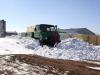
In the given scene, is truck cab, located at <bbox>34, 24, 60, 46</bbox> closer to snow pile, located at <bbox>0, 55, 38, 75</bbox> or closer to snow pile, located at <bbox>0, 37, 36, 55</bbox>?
snow pile, located at <bbox>0, 37, 36, 55</bbox>

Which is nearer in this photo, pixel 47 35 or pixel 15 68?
pixel 15 68

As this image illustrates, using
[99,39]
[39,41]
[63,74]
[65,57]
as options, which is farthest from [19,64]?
[99,39]

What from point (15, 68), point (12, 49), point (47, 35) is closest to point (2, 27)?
point (47, 35)

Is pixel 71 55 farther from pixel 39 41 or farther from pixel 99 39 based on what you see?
pixel 99 39

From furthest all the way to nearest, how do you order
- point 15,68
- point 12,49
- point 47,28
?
point 47,28
point 12,49
point 15,68

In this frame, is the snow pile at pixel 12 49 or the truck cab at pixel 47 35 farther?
the truck cab at pixel 47 35

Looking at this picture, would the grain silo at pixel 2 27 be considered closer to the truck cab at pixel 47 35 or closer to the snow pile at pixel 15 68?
the truck cab at pixel 47 35

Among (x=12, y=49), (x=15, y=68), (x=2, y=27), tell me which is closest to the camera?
(x=15, y=68)

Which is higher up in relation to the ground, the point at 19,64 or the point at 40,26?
the point at 40,26

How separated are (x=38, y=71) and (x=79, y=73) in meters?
2.19

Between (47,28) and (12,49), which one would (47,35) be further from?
(12,49)

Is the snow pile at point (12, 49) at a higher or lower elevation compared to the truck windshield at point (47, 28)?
lower

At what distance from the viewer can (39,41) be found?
94.0 feet

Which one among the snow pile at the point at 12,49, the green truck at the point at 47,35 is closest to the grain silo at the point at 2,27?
the green truck at the point at 47,35
